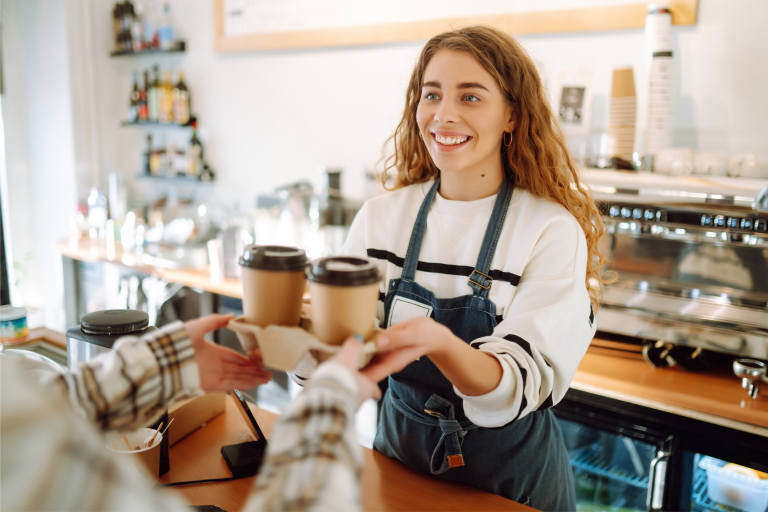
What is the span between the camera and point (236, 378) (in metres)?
0.91

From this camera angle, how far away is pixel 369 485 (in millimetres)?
1114

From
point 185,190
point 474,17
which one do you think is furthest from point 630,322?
point 185,190

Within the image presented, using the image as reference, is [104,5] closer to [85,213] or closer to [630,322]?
[85,213]

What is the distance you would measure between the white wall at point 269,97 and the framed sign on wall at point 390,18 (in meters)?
0.06

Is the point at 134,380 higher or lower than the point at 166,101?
lower

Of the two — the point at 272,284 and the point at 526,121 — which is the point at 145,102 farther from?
the point at 272,284

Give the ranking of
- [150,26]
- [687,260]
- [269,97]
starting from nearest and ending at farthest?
1. [687,260]
2. [269,97]
3. [150,26]

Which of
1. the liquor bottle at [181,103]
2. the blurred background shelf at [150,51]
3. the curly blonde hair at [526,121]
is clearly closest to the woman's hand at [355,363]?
the curly blonde hair at [526,121]

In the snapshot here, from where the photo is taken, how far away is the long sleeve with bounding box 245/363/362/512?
20.1 inches

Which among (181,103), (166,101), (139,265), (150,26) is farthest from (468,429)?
(150,26)

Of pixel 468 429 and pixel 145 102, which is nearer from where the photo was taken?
pixel 468 429

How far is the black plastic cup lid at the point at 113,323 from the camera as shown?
1102 mm

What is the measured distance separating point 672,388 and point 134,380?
5.15 feet

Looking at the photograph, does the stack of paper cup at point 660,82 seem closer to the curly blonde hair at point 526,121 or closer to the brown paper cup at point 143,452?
the curly blonde hair at point 526,121
